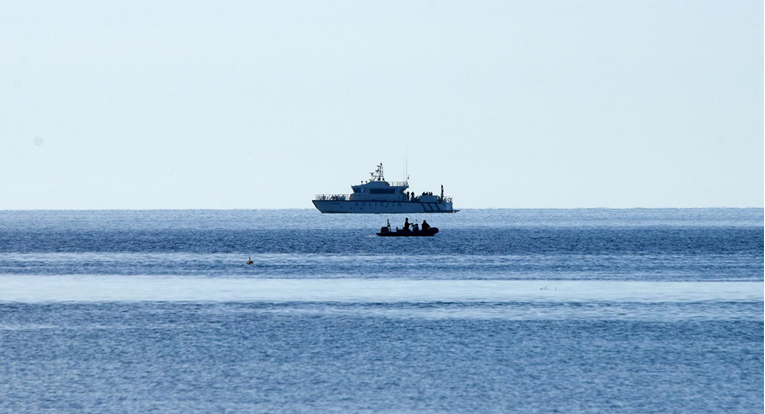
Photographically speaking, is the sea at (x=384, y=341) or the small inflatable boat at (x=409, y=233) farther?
the small inflatable boat at (x=409, y=233)

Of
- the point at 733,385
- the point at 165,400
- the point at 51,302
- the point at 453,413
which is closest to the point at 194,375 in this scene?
the point at 165,400

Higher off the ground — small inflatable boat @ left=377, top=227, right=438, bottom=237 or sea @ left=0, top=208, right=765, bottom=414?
small inflatable boat @ left=377, top=227, right=438, bottom=237

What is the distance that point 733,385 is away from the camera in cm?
2838

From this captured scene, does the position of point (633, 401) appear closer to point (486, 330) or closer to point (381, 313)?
point (486, 330)

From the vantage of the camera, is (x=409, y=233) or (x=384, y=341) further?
(x=409, y=233)

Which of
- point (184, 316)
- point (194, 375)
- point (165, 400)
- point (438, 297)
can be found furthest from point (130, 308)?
point (165, 400)

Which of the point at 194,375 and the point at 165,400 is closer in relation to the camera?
the point at 165,400

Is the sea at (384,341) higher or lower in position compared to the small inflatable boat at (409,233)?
lower

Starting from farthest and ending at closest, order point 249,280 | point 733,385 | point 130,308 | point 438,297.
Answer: point 249,280, point 438,297, point 130,308, point 733,385

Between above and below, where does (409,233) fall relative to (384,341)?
above

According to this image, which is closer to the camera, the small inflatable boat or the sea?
the sea

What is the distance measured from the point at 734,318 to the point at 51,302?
99.3 feet

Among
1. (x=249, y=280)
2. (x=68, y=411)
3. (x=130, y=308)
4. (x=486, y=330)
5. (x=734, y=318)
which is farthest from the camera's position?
(x=249, y=280)

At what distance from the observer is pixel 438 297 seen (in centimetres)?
5122
